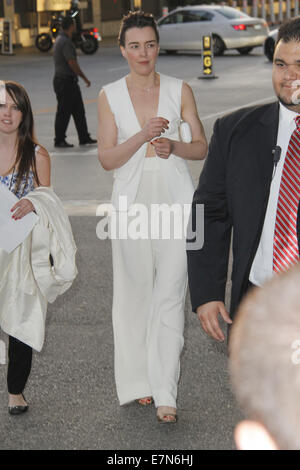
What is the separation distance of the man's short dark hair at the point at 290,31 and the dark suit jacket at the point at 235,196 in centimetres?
27

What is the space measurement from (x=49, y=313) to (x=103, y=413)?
6.13ft

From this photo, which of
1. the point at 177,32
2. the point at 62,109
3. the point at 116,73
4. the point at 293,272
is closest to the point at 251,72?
the point at 116,73

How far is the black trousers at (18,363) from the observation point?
4.27 m

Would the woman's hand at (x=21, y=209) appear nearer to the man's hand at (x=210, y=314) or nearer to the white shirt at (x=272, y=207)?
the man's hand at (x=210, y=314)

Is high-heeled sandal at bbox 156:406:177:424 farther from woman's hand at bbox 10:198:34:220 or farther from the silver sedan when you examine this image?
the silver sedan

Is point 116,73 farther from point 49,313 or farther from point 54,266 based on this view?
point 54,266

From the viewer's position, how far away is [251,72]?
23938 mm

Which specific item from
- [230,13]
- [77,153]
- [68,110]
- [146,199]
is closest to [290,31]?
[146,199]

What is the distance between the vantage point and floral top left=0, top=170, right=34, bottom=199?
166 inches

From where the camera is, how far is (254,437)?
0.63m

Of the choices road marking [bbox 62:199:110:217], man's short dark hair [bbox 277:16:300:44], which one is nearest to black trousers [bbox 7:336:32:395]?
man's short dark hair [bbox 277:16:300:44]

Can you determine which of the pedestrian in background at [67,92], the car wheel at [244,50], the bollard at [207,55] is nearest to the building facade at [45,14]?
the car wheel at [244,50]

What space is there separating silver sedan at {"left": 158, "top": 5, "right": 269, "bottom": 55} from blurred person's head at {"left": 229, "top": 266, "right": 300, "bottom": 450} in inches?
1164
